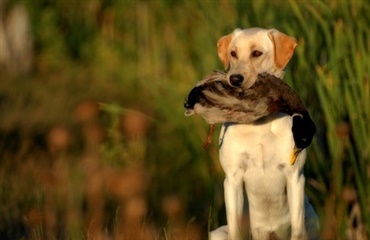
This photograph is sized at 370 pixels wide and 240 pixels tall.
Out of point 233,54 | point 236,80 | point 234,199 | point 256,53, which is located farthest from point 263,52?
point 234,199

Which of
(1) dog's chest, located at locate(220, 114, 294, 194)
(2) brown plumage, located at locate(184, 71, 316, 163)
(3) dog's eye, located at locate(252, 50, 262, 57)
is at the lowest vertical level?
(1) dog's chest, located at locate(220, 114, 294, 194)

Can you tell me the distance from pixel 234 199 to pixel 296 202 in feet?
0.91

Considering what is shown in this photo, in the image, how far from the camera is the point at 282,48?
15.8 feet

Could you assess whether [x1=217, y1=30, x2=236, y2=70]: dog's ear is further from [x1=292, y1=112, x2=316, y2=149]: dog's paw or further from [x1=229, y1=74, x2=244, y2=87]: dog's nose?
[x1=292, y1=112, x2=316, y2=149]: dog's paw

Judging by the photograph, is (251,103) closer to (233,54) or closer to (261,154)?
(261,154)

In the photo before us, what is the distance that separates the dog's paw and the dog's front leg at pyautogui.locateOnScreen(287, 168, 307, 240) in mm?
211

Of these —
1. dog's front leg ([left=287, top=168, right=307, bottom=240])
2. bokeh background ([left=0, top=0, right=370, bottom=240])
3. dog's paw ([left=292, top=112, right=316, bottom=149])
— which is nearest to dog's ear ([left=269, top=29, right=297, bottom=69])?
dog's paw ([left=292, top=112, right=316, bottom=149])

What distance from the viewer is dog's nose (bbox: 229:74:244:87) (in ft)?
15.1

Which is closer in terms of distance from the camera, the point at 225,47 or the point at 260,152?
the point at 260,152

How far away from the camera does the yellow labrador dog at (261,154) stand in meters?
4.70

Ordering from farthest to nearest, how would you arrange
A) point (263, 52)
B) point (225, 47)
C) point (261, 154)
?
1. point (225, 47)
2. point (263, 52)
3. point (261, 154)

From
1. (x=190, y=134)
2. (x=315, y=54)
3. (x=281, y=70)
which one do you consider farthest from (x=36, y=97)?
(x=281, y=70)

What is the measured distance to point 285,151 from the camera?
4684mm

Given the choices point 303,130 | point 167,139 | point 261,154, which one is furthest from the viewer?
point 167,139
